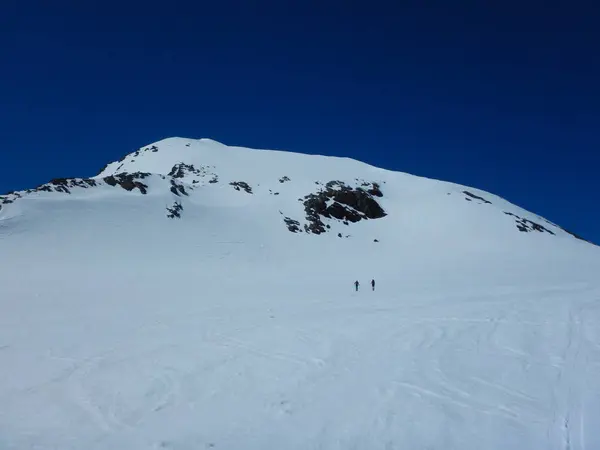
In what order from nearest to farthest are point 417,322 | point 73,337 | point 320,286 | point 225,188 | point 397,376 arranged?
point 397,376
point 73,337
point 417,322
point 320,286
point 225,188

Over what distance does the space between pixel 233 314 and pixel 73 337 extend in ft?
22.7

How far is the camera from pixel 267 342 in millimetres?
13891

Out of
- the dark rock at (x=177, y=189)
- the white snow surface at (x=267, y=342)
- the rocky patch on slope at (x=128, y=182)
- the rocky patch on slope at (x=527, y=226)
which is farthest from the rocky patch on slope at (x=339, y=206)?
the rocky patch on slope at (x=128, y=182)

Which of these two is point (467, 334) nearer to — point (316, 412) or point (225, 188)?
point (316, 412)

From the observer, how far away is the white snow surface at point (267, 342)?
778cm

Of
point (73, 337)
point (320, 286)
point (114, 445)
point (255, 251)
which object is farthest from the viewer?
point (255, 251)

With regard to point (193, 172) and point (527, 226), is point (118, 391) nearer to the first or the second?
point (527, 226)

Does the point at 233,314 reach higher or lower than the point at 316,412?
higher

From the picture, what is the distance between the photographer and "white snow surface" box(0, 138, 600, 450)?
7.78m

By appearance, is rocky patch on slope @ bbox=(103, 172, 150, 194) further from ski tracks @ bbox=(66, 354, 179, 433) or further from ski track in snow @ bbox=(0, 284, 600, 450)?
ski tracks @ bbox=(66, 354, 179, 433)

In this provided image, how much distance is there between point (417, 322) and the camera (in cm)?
1744

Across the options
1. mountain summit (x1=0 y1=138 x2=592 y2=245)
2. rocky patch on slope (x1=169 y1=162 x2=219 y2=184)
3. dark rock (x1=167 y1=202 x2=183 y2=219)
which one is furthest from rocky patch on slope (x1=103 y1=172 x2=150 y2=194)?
rocky patch on slope (x1=169 y1=162 x2=219 y2=184)

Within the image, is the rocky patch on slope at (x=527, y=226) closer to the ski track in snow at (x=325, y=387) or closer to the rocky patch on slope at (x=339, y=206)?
the rocky patch on slope at (x=339, y=206)

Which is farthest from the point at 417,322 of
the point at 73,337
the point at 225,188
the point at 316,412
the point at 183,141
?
the point at 183,141
